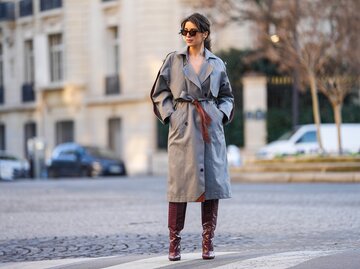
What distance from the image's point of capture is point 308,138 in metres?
36.5

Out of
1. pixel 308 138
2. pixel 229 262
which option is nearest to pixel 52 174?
pixel 308 138

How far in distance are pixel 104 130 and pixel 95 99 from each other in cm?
140

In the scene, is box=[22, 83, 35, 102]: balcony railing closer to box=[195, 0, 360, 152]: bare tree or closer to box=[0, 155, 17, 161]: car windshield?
box=[0, 155, 17, 161]: car windshield

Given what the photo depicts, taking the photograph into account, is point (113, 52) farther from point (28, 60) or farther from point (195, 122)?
point (195, 122)

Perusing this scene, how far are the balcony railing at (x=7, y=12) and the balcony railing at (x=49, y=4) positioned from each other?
2.70 m

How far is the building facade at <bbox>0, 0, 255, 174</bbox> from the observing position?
1799 inches

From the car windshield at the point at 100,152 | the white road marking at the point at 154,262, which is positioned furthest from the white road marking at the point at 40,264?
the car windshield at the point at 100,152

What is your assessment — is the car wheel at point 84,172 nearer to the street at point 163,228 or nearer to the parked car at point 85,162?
the parked car at point 85,162

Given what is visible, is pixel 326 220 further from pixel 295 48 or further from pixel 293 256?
pixel 295 48

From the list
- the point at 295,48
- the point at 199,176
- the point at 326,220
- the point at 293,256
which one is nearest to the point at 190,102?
the point at 199,176

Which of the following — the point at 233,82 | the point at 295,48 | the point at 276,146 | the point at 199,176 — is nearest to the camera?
the point at 199,176

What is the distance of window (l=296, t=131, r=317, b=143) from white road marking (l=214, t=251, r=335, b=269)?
90.9ft

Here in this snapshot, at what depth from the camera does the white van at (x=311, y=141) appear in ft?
117

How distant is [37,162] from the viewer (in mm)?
45375
